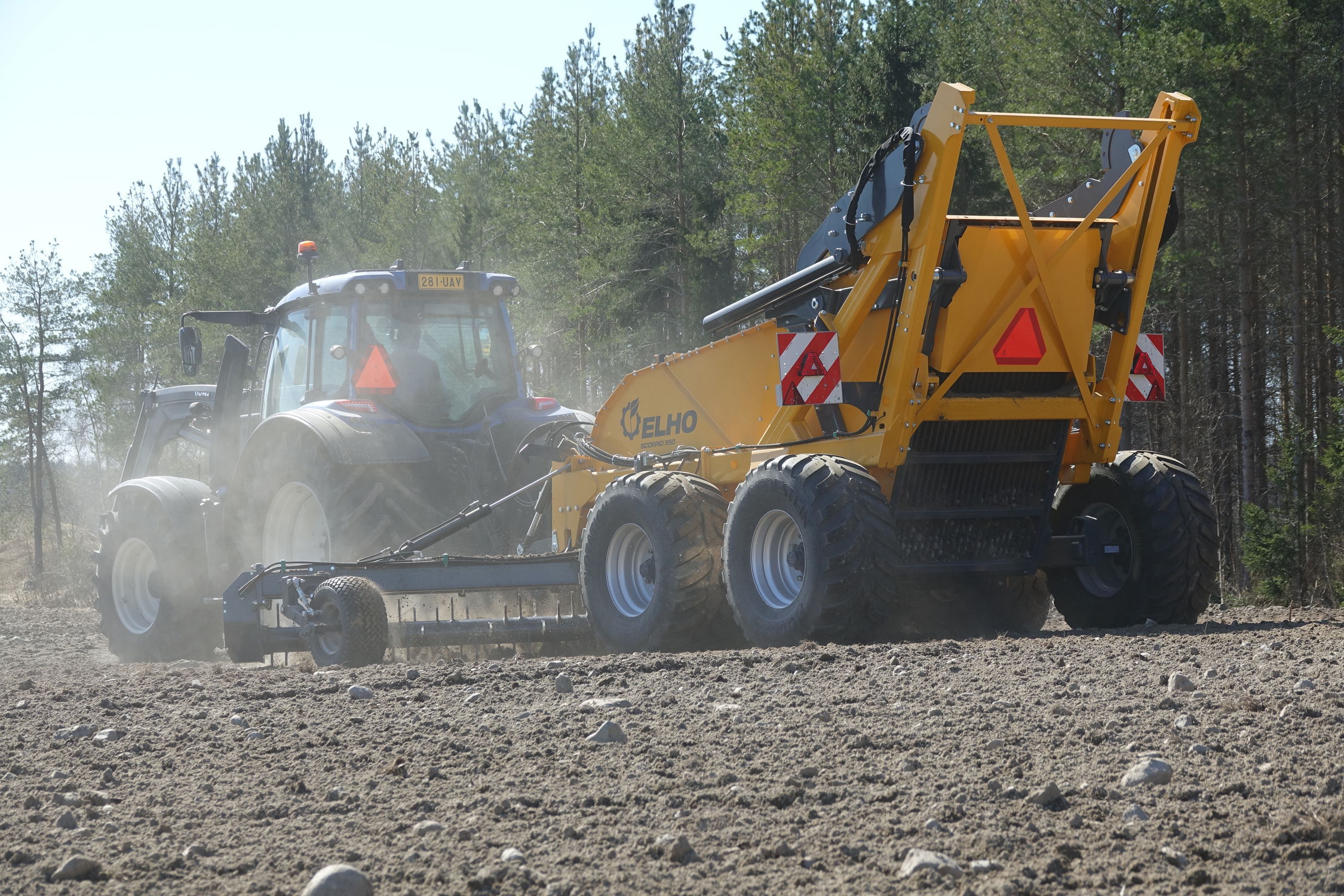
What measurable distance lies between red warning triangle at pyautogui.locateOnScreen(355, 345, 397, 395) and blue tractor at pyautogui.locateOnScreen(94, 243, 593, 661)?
17mm

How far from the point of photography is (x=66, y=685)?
297 inches

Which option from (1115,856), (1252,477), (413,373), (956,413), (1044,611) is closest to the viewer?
(1115,856)

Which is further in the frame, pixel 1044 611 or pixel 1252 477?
pixel 1252 477

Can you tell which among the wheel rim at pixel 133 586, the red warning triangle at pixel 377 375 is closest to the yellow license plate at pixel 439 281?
the red warning triangle at pixel 377 375

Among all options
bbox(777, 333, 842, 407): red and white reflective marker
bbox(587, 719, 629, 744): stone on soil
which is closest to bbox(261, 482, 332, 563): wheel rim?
bbox(777, 333, 842, 407): red and white reflective marker

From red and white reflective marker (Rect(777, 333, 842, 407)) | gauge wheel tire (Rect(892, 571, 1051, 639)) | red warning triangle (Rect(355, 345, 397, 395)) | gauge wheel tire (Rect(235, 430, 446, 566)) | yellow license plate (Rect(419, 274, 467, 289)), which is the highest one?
yellow license plate (Rect(419, 274, 467, 289))

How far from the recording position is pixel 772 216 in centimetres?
2675

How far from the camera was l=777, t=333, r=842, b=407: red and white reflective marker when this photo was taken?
24.1 ft

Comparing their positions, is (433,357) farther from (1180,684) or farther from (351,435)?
(1180,684)

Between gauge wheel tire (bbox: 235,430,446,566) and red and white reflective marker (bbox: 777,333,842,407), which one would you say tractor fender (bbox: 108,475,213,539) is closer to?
gauge wheel tire (bbox: 235,430,446,566)

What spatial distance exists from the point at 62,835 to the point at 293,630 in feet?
16.6

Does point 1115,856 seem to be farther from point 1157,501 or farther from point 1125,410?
point 1125,410

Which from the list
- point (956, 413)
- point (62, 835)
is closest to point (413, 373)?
point (956, 413)

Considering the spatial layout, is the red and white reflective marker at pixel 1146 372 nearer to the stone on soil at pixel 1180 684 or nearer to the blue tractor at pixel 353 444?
the stone on soil at pixel 1180 684
